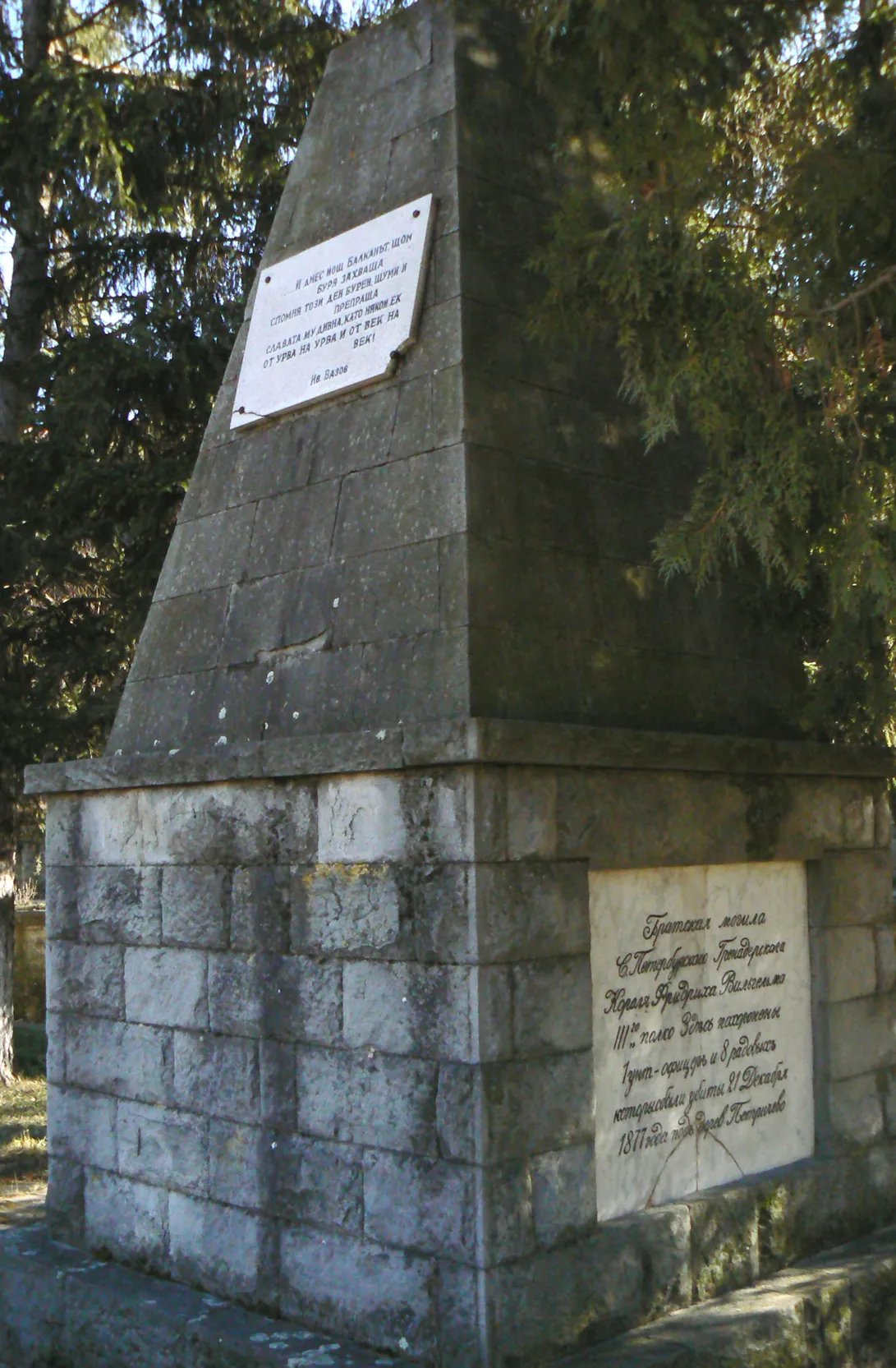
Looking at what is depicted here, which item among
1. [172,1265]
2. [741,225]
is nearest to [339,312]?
[741,225]

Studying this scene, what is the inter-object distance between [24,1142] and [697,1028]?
219 inches

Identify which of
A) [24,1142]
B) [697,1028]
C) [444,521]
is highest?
[444,521]

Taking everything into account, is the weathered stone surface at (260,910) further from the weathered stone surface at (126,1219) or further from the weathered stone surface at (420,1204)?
the weathered stone surface at (126,1219)

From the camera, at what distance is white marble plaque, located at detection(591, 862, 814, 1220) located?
4492 mm

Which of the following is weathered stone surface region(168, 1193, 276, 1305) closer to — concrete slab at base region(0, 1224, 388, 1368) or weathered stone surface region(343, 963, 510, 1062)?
concrete slab at base region(0, 1224, 388, 1368)

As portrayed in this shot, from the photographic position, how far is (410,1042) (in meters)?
4.12

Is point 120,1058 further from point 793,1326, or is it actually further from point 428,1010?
point 793,1326

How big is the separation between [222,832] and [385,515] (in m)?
1.26

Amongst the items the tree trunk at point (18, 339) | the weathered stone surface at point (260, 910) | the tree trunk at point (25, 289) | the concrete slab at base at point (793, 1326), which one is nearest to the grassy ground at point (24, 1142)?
the tree trunk at point (18, 339)

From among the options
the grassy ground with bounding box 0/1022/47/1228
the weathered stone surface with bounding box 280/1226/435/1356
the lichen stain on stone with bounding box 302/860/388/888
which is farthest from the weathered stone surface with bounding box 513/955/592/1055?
the grassy ground with bounding box 0/1022/47/1228

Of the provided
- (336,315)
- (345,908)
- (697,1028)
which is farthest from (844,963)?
(336,315)

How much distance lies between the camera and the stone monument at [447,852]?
4.09 metres

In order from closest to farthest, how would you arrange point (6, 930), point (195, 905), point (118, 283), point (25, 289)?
1. point (195, 905)
2. point (118, 283)
3. point (25, 289)
4. point (6, 930)

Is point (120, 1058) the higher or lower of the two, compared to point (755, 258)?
lower
